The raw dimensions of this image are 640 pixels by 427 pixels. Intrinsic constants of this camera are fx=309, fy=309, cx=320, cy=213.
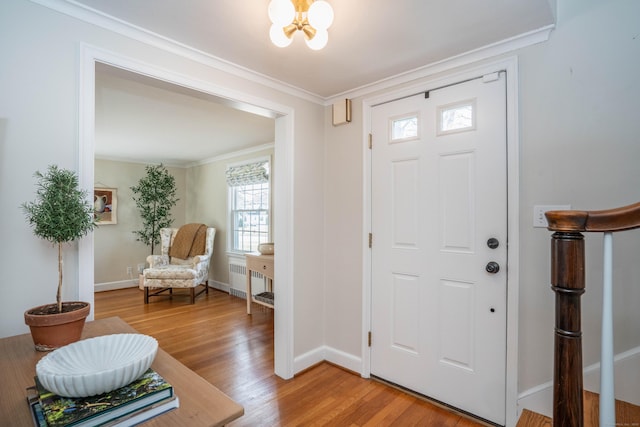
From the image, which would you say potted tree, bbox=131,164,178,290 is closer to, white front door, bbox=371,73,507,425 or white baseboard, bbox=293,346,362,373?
white baseboard, bbox=293,346,362,373

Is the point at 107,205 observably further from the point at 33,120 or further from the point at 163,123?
the point at 33,120

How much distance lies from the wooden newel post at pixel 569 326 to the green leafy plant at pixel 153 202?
18.5 feet

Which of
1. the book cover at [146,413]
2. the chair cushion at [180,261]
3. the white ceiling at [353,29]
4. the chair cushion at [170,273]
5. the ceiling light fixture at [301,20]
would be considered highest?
the white ceiling at [353,29]

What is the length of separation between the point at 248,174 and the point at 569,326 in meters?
4.49

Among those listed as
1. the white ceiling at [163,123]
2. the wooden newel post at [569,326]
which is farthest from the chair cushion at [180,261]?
the wooden newel post at [569,326]

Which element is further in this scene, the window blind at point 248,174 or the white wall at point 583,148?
the window blind at point 248,174

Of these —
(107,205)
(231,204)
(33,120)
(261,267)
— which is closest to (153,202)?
(107,205)

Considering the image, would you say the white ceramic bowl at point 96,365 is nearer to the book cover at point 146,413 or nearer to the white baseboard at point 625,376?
the book cover at point 146,413

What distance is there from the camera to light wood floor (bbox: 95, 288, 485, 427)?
194cm

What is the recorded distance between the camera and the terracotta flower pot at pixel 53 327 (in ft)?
3.49

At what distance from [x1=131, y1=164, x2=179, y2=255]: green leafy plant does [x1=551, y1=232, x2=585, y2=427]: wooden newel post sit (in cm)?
563

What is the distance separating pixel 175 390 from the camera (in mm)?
855

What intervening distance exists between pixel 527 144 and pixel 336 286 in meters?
1.72

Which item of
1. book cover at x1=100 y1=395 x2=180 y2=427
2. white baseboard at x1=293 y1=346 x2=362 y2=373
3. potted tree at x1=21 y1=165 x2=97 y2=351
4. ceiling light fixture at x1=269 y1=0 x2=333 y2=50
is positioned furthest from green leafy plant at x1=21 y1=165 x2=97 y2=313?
white baseboard at x1=293 y1=346 x2=362 y2=373
